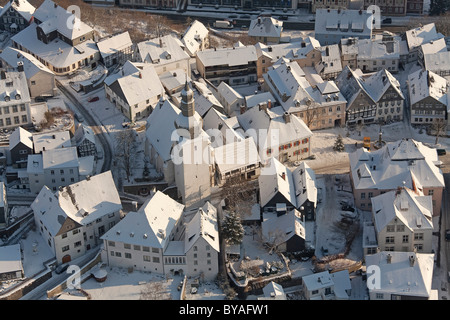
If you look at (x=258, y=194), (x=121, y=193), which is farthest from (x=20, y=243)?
(x=258, y=194)

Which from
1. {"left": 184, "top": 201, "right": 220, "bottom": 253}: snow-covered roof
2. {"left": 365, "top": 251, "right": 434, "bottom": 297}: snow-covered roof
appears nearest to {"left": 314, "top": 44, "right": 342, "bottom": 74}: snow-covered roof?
{"left": 184, "top": 201, "right": 220, "bottom": 253}: snow-covered roof

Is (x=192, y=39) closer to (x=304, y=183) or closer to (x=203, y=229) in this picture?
(x=304, y=183)

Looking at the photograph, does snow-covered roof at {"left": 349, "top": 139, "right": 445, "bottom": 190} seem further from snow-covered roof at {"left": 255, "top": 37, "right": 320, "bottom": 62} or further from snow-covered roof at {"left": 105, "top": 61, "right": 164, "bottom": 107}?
snow-covered roof at {"left": 105, "top": 61, "right": 164, "bottom": 107}

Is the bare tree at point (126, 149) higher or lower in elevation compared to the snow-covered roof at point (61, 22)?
lower

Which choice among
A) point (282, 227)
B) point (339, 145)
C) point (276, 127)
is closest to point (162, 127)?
point (276, 127)

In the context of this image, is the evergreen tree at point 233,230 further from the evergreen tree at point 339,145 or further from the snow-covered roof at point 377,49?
the snow-covered roof at point 377,49

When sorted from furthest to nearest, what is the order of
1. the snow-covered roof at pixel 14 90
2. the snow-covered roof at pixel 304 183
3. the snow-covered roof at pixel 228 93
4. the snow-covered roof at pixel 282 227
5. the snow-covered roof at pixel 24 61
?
the snow-covered roof at pixel 24 61 < the snow-covered roof at pixel 228 93 < the snow-covered roof at pixel 14 90 < the snow-covered roof at pixel 304 183 < the snow-covered roof at pixel 282 227

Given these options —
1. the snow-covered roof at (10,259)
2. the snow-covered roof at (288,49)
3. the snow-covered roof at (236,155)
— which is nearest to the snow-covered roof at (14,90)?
the snow-covered roof at (10,259)
